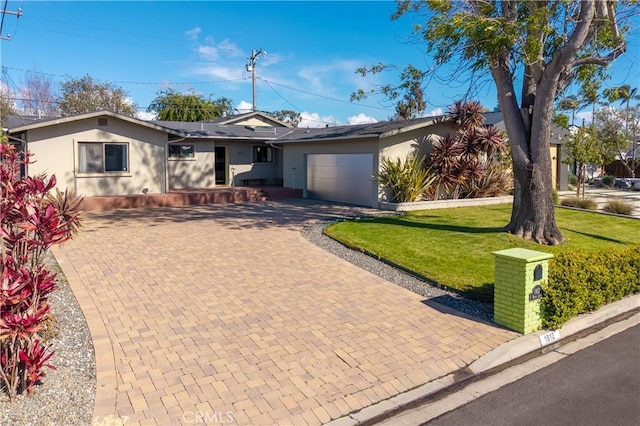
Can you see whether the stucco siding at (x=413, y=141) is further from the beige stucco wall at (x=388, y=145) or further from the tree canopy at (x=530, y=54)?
the tree canopy at (x=530, y=54)

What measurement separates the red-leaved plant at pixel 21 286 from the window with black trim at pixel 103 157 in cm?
1437

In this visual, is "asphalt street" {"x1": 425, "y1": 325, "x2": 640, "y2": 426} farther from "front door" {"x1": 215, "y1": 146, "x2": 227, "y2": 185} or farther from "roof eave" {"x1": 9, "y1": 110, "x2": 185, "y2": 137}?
"front door" {"x1": 215, "y1": 146, "x2": 227, "y2": 185}

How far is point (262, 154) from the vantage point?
2564 cm

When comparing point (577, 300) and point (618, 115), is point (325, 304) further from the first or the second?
point (618, 115)

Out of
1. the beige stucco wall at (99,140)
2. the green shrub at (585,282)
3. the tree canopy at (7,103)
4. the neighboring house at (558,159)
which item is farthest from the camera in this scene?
the tree canopy at (7,103)

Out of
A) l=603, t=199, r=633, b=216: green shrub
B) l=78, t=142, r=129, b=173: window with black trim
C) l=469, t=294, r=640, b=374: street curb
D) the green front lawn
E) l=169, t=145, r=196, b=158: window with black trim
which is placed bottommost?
l=469, t=294, r=640, b=374: street curb

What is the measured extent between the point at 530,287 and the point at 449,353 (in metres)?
1.50

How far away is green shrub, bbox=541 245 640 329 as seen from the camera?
20.6 ft

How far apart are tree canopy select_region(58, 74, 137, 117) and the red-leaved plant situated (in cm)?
4639

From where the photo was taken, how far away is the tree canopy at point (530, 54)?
994cm

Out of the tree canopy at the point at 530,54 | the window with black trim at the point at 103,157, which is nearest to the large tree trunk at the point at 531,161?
the tree canopy at the point at 530,54

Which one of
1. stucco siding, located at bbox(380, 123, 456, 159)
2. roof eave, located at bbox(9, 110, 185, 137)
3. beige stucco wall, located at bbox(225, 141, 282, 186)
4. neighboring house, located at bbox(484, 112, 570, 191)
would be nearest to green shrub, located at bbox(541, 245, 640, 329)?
stucco siding, located at bbox(380, 123, 456, 159)

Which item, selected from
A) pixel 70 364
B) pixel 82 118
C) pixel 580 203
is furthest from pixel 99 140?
pixel 580 203

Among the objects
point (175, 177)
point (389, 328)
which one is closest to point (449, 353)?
point (389, 328)
